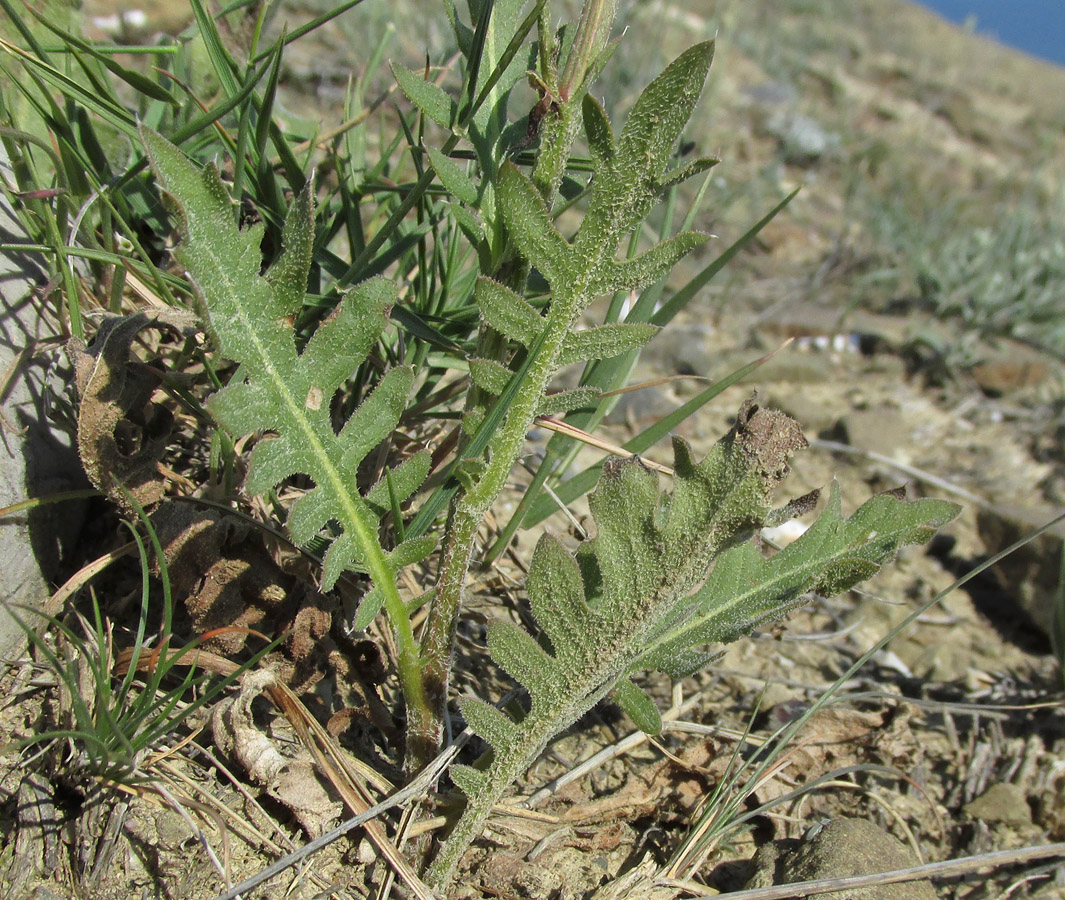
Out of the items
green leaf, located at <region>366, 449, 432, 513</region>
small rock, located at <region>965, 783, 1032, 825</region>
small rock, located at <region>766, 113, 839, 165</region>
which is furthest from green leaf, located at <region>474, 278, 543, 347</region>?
small rock, located at <region>766, 113, 839, 165</region>

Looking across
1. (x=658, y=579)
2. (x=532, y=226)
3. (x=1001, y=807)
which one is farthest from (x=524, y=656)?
(x=1001, y=807)

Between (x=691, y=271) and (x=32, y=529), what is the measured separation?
3262 mm

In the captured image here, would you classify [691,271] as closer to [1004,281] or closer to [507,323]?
[1004,281]

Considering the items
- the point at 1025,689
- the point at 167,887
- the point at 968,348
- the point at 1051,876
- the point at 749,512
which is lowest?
the point at 167,887

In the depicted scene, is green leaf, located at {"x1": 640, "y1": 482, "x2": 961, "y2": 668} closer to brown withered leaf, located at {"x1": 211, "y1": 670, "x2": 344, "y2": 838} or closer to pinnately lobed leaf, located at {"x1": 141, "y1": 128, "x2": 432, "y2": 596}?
pinnately lobed leaf, located at {"x1": 141, "y1": 128, "x2": 432, "y2": 596}

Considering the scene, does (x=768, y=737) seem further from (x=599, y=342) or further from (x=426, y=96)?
(x=426, y=96)

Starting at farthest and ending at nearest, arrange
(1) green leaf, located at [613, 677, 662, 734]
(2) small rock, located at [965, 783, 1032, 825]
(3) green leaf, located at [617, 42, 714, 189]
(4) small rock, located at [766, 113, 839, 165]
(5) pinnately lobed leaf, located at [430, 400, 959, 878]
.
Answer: (4) small rock, located at [766, 113, 839, 165], (2) small rock, located at [965, 783, 1032, 825], (1) green leaf, located at [613, 677, 662, 734], (5) pinnately lobed leaf, located at [430, 400, 959, 878], (3) green leaf, located at [617, 42, 714, 189]

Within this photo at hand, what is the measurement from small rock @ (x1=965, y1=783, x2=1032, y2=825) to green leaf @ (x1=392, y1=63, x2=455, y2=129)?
183 centimetres

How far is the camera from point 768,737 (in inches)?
68.5

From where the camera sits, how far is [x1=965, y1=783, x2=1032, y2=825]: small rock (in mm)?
1893

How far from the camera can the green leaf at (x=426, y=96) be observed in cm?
130

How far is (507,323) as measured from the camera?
126cm

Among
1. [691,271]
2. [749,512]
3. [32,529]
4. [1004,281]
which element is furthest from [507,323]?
[1004,281]

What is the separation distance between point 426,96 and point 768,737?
54.4 inches
